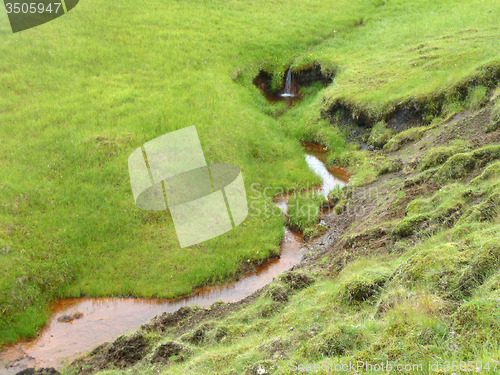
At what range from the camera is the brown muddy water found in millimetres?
9584

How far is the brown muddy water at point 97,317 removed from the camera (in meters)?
9.58

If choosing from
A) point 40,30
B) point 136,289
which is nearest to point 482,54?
point 136,289

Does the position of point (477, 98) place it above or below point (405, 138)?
above

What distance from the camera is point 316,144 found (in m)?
21.8

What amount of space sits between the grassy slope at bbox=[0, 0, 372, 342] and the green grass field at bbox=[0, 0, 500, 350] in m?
0.06

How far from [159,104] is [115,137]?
3.69 meters

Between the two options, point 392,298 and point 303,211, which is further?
point 303,211

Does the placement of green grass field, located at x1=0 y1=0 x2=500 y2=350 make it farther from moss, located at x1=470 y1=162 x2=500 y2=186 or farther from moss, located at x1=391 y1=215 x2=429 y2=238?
moss, located at x1=470 y1=162 x2=500 y2=186

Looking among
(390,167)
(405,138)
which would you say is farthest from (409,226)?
(405,138)

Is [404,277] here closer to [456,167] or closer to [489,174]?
[489,174]

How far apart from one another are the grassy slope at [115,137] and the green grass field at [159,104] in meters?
0.06

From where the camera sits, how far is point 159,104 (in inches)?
748

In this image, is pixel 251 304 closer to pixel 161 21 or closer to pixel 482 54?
pixel 482 54

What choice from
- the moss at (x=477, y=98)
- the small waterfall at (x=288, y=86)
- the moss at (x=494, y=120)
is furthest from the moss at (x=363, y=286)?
the small waterfall at (x=288, y=86)
